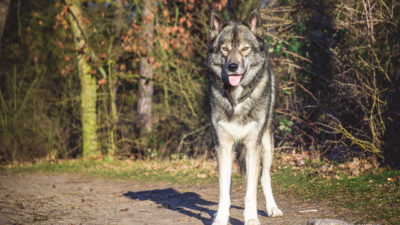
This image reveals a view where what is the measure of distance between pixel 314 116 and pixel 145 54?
5.46 meters

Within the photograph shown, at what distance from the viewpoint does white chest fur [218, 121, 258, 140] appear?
175 inches

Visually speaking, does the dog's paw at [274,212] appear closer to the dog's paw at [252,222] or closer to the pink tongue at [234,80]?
the dog's paw at [252,222]

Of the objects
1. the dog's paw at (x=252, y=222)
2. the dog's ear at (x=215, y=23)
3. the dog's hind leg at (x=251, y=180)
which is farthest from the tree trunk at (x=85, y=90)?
the dog's paw at (x=252, y=222)

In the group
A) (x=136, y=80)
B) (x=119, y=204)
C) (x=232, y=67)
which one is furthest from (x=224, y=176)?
(x=136, y=80)

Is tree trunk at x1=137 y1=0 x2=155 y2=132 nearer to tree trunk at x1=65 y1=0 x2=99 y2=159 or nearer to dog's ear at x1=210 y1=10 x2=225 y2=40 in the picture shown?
tree trunk at x1=65 y1=0 x2=99 y2=159

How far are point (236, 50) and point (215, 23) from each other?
55 cm

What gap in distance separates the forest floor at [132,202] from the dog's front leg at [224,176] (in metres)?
0.33

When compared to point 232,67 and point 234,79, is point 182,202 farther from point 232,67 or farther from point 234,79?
point 232,67

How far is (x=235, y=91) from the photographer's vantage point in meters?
4.67

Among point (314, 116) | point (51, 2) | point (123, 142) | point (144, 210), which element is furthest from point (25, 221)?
point (51, 2)

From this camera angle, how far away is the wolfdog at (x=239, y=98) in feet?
14.2

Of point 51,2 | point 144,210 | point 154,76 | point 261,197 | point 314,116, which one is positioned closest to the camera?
point 144,210

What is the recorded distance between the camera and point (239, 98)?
4.64 meters

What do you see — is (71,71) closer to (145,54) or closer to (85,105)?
(85,105)
